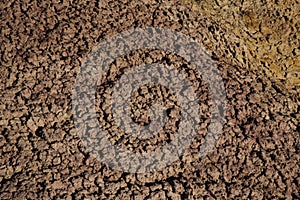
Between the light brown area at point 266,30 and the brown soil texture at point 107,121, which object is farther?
the light brown area at point 266,30

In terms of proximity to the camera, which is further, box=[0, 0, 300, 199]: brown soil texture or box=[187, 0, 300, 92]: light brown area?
box=[187, 0, 300, 92]: light brown area

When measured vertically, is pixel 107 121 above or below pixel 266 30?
below

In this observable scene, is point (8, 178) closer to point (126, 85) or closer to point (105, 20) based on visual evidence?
point (126, 85)

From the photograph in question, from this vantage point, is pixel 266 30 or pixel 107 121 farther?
pixel 266 30

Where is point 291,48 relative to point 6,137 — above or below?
above

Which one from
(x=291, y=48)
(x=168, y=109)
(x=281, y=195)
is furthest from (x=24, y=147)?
(x=291, y=48)

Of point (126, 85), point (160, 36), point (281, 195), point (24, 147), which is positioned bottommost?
point (281, 195)

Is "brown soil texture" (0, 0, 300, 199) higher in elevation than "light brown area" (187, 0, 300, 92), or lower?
lower

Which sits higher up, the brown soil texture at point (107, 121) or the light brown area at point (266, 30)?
the light brown area at point (266, 30)
